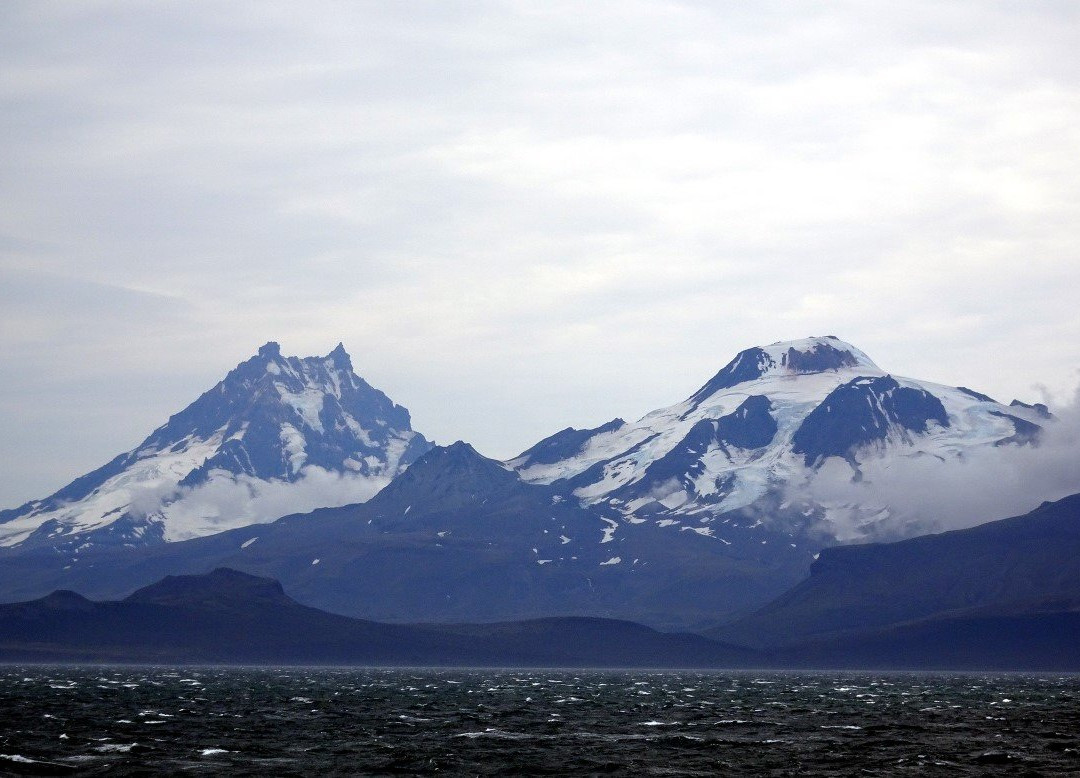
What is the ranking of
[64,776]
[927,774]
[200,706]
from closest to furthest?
[64,776] < [927,774] < [200,706]

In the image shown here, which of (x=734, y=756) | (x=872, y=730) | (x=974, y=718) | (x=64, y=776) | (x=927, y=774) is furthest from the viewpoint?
(x=974, y=718)

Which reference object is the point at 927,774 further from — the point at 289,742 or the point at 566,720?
the point at 566,720

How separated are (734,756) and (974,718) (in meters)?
65.7

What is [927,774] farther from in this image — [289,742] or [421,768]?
[289,742]

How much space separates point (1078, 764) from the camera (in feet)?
367

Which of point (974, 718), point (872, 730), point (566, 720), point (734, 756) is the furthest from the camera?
point (974, 718)

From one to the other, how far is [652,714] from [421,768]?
76.6 metres

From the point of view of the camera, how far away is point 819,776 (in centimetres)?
10369

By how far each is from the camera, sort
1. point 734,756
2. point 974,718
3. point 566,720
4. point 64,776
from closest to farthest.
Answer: point 64,776
point 734,756
point 566,720
point 974,718

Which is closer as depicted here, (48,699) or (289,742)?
(289,742)

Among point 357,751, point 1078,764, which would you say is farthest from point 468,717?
point 1078,764

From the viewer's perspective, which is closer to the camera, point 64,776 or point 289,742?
point 64,776

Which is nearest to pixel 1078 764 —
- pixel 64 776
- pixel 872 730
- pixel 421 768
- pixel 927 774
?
pixel 927 774

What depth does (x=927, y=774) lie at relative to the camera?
347 feet
